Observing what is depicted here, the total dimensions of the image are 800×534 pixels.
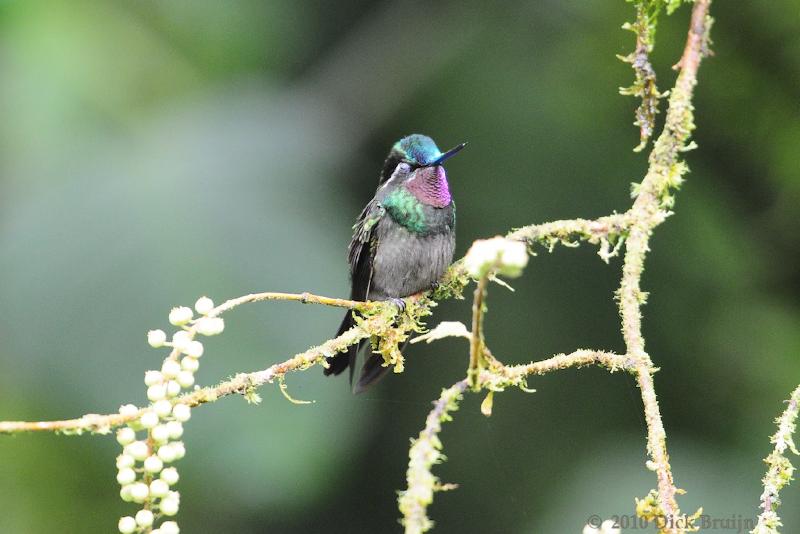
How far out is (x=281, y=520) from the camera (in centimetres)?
375

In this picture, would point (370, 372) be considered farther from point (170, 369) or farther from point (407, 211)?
point (170, 369)

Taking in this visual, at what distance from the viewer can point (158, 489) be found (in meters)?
1.48

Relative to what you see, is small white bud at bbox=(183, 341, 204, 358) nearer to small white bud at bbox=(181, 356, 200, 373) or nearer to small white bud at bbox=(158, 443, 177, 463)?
small white bud at bbox=(181, 356, 200, 373)

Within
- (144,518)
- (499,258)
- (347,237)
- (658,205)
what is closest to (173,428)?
(144,518)

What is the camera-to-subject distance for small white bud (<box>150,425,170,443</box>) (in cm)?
150

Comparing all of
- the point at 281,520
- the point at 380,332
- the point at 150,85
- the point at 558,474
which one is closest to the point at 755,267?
the point at 558,474

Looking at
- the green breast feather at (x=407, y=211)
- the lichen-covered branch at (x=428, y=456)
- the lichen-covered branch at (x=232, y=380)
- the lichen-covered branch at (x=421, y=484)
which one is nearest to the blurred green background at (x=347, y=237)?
the green breast feather at (x=407, y=211)

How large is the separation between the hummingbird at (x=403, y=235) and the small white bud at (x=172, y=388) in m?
1.76

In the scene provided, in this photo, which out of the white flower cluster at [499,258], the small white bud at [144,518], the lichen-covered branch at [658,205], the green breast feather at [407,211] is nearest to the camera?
the white flower cluster at [499,258]

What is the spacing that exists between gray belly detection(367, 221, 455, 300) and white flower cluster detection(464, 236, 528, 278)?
2.01m

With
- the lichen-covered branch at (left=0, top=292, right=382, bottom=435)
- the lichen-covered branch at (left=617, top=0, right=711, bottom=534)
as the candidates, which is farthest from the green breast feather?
the lichen-covered branch at (left=617, top=0, right=711, bottom=534)

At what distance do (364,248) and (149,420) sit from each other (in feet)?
7.08

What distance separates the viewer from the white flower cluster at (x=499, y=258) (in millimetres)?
1203

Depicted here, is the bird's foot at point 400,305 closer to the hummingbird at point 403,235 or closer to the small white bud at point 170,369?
the hummingbird at point 403,235
